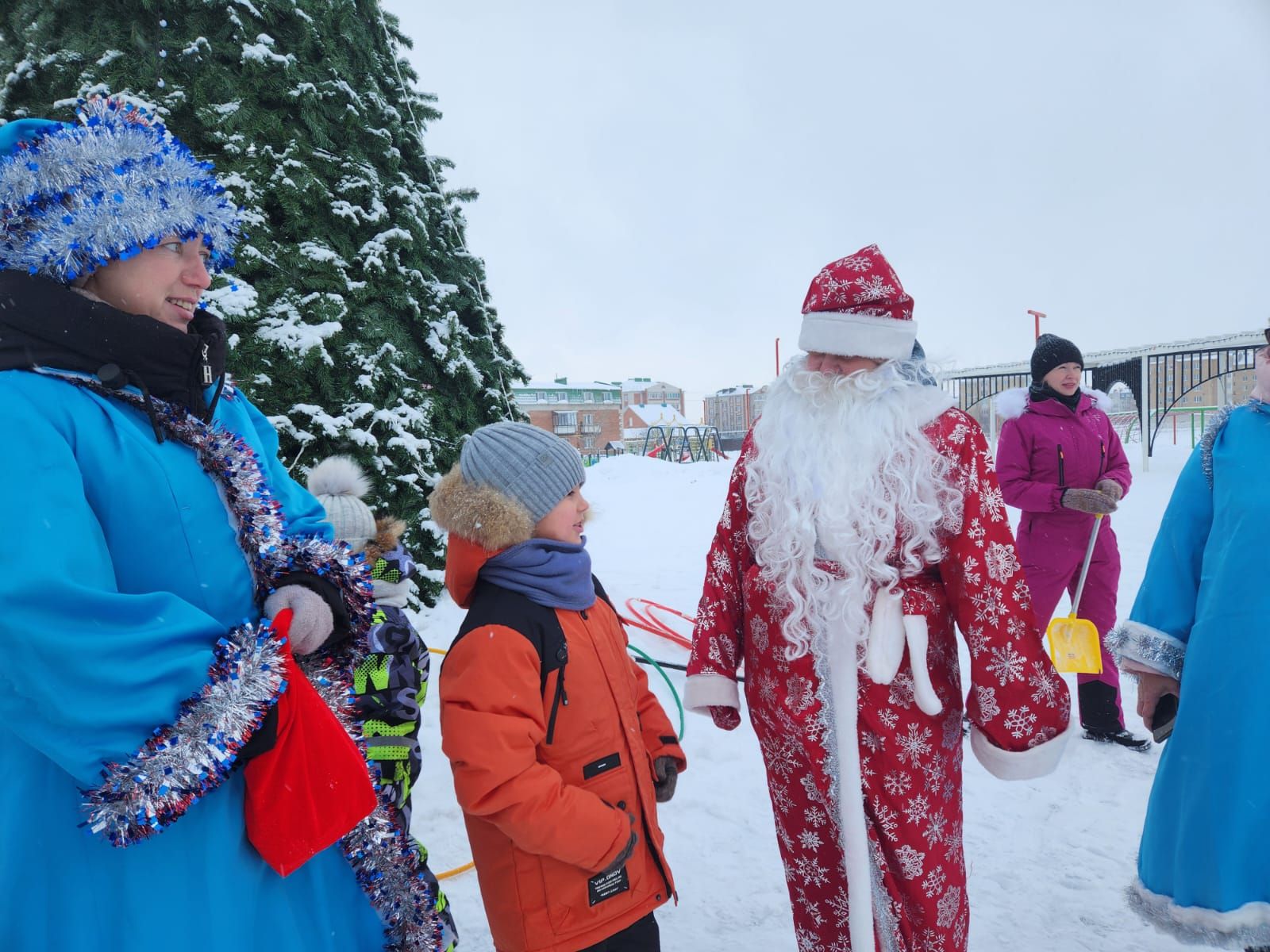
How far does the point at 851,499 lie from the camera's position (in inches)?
65.9

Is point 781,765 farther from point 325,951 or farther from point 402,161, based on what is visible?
point 402,161

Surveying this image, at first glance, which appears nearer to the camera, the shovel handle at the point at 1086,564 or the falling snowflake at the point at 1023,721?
the falling snowflake at the point at 1023,721

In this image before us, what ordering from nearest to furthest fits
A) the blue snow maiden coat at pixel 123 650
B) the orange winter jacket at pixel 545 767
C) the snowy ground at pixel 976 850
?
the blue snow maiden coat at pixel 123 650
the orange winter jacket at pixel 545 767
the snowy ground at pixel 976 850

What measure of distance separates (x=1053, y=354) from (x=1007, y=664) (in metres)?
2.69

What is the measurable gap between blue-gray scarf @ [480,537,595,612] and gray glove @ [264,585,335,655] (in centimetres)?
43

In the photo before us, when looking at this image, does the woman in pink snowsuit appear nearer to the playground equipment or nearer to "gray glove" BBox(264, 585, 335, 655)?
"gray glove" BBox(264, 585, 335, 655)

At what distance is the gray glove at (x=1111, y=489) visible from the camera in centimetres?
344

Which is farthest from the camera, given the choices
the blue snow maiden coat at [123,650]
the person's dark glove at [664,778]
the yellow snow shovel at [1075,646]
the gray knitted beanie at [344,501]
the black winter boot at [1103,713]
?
the black winter boot at [1103,713]

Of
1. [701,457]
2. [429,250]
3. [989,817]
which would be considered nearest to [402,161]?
[429,250]

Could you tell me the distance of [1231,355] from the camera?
13.6 m

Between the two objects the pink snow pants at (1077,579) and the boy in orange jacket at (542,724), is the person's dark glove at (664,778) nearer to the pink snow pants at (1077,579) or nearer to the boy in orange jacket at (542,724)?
the boy in orange jacket at (542,724)

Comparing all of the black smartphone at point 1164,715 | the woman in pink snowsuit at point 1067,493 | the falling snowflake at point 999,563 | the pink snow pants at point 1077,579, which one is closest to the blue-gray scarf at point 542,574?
the falling snowflake at point 999,563

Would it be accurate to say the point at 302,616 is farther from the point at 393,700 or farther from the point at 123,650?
the point at 393,700

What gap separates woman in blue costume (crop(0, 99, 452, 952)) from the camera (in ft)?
3.26
